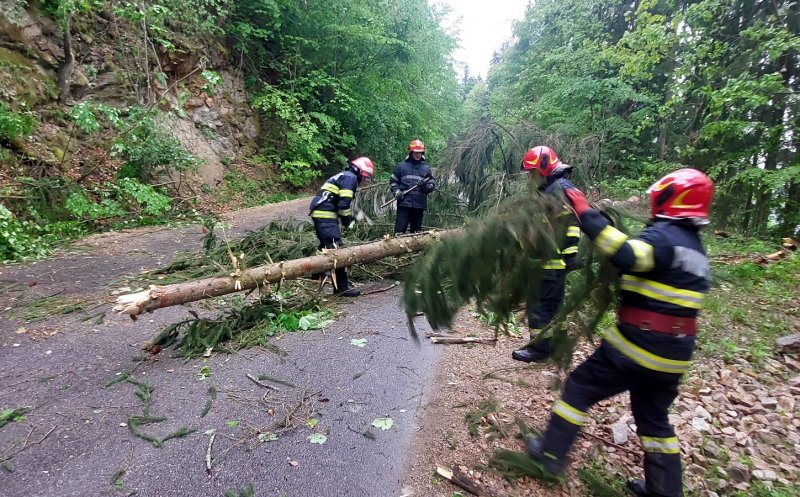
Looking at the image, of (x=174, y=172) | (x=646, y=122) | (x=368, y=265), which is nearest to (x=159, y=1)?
(x=174, y=172)

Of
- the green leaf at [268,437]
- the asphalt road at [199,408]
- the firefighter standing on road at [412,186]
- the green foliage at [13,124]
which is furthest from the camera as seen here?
the green foliage at [13,124]

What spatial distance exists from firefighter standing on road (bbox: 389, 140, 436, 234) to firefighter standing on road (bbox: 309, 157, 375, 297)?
4.13ft

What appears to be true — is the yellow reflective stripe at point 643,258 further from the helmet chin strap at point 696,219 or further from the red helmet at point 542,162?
the red helmet at point 542,162

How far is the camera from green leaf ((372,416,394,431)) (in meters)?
2.86

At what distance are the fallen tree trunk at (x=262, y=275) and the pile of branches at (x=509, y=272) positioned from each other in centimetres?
23

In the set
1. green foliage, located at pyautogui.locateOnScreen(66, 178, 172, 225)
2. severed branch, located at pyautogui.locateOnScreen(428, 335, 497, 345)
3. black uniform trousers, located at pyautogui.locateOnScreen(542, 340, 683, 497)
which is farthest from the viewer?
green foliage, located at pyautogui.locateOnScreen(66, 178, 172, 225)

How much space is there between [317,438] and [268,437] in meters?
0.33

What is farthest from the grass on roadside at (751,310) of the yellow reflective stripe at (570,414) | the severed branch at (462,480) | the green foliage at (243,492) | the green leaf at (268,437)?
the green foliage at (243,492)

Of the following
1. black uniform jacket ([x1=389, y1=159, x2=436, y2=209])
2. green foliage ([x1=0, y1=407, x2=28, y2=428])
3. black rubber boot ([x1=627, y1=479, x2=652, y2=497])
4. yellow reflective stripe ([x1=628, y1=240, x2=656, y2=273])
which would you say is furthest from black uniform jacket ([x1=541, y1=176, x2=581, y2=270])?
green foliage ([x1=0, y1=407, x2=28, y2=428])

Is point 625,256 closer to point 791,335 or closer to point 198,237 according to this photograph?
point 791,335

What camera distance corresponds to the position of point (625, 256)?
1943 mm

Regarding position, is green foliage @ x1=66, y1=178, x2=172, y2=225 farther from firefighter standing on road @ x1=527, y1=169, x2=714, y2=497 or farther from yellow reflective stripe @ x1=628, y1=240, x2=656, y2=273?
yellow reflective stripe @ x1=628, y1=240, x2=656, y2=273

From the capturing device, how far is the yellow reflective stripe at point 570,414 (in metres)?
2.12

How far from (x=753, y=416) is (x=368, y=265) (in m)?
4.82
